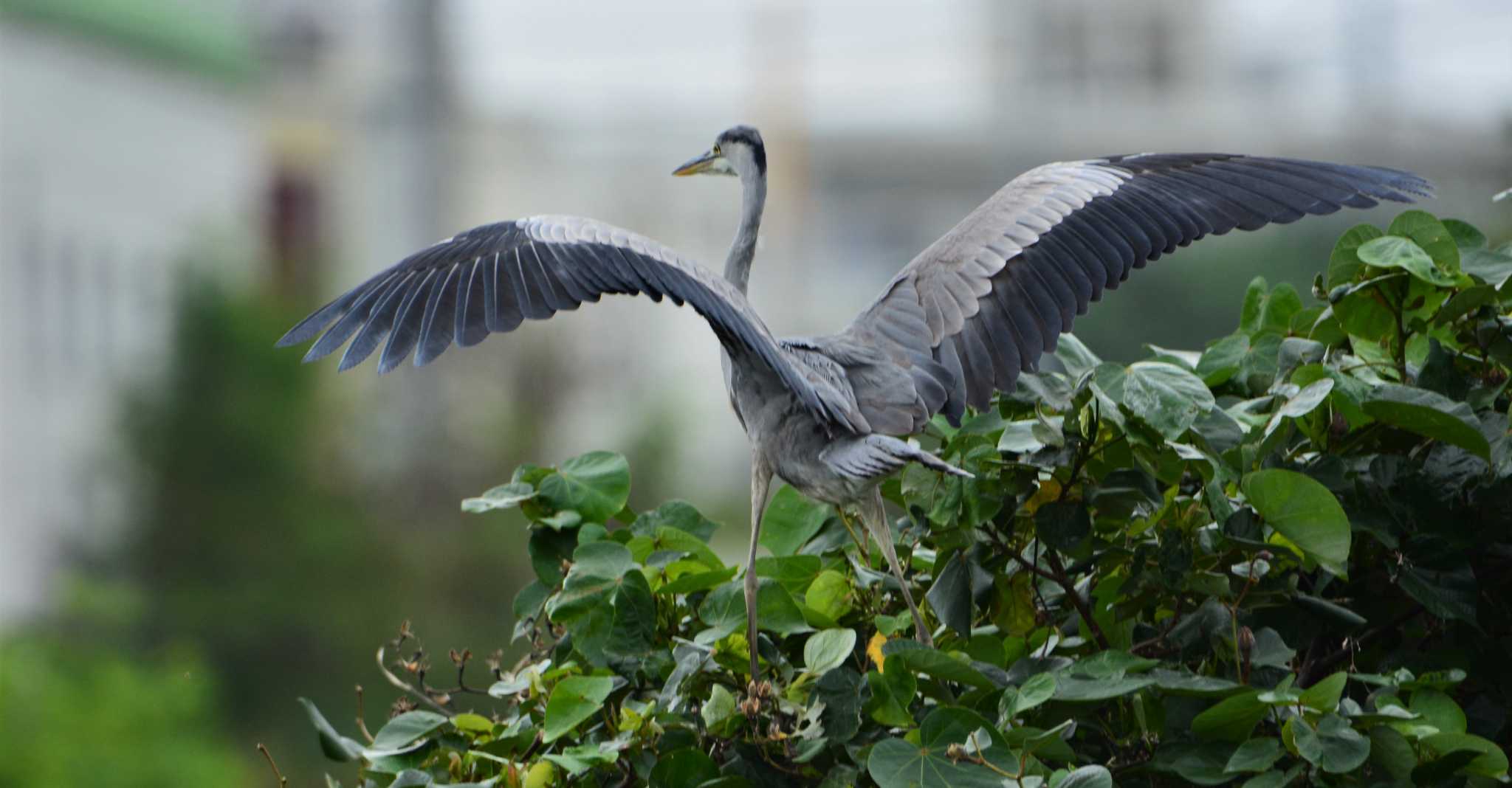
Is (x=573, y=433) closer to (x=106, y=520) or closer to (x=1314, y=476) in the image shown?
(x=106, y=520)

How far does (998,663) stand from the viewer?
5.68ft

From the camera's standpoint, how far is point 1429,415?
63.3 inches

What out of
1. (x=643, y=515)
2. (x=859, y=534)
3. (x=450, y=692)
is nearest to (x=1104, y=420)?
(x=859, y=534)

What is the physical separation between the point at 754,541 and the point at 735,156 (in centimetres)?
78

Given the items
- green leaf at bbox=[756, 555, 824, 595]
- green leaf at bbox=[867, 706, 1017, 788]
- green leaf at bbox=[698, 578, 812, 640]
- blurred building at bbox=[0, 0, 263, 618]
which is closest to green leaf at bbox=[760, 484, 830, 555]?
green leaf at bbox=[756, 555, 824, 595]

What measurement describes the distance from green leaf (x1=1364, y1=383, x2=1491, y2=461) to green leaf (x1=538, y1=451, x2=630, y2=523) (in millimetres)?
849

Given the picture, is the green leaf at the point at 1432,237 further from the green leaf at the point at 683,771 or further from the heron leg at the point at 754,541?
the green leaf at the point at 683,771

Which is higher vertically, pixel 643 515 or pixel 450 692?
pixel 643 515

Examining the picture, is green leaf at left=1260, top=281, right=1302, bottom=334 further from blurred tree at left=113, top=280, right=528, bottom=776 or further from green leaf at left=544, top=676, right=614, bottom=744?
blurred tree at left=113, top=280, right=528, bottom=776

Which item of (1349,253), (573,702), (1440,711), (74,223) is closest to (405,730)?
(573,702)

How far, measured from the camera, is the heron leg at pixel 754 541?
5.63 ft

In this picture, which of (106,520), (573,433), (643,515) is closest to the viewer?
(643,515)

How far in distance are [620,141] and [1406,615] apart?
27611 millimetres

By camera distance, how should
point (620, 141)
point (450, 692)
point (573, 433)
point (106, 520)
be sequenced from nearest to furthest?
point (450, 692) < point (106, 520) < point (573, 433) < point (620, 141)
